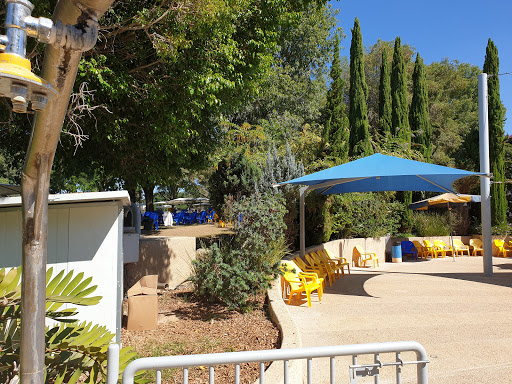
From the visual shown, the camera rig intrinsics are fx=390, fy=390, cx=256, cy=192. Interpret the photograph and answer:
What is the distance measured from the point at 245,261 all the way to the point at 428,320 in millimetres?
3103

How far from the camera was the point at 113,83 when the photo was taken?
6617 mm

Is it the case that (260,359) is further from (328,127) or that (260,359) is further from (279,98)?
(279,98)

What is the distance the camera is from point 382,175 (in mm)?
8250

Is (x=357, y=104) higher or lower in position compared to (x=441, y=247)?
higher

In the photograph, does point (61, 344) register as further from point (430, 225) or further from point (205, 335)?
point (430, 225)

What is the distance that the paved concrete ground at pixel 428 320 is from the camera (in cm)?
433

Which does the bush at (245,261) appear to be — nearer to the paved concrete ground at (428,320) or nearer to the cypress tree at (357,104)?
the paved concrete ground at (428,320)

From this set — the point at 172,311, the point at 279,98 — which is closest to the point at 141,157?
the point at 172,311

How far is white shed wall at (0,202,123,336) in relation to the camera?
474 cm

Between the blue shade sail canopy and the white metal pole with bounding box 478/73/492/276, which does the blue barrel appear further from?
the white metal pole with bounding box 478/73/492/276

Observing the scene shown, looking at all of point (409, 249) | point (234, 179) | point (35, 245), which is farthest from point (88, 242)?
point (409, 249)

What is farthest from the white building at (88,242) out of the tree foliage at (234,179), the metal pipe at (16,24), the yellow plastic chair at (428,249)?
the yellow plastic chair at (428,249)

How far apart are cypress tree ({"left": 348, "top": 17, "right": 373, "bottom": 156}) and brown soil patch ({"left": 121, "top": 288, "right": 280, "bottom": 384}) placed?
50.4ft

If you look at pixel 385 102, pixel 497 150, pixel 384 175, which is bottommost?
pixel 384 175
